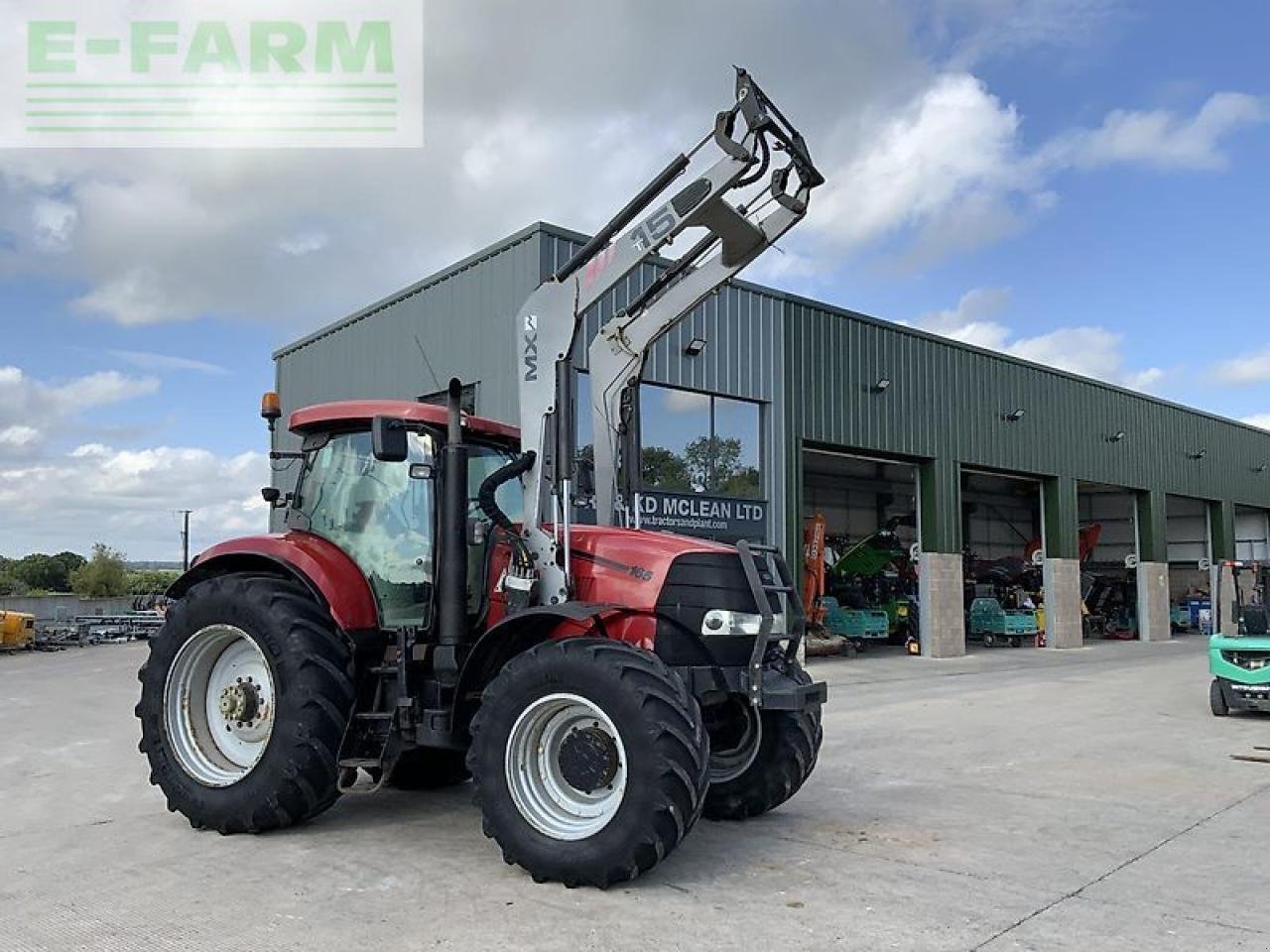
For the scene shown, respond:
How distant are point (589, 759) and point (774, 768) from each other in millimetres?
1646

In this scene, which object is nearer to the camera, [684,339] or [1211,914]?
[1211,914]

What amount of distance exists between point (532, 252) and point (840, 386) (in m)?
7.48

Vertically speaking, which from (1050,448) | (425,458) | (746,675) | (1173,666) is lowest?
(1173,666)

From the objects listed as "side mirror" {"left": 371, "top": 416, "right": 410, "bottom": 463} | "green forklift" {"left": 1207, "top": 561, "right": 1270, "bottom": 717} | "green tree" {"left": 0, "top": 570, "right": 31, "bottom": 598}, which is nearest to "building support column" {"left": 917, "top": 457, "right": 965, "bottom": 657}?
"green forklift" {"left": 1207, "top": 561, "right": 1270, "bottom": 717}

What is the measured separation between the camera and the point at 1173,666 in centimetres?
2083

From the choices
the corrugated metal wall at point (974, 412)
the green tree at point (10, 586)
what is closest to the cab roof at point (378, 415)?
the corrugated metal wall at point (974, 412)

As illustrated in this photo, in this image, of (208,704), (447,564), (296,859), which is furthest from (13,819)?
(447,564)

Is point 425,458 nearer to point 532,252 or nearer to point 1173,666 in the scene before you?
point 532,252

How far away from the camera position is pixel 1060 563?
27.1 m

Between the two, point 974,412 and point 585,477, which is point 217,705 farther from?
point 974,412

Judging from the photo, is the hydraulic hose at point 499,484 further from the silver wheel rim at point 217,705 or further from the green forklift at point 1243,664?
the green forklift at point 1243,664

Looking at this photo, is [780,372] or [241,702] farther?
[780,372]

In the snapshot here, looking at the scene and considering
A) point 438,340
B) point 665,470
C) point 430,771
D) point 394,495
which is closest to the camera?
point 394,495

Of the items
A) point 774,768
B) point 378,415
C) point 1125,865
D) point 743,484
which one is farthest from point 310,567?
point 743,484
